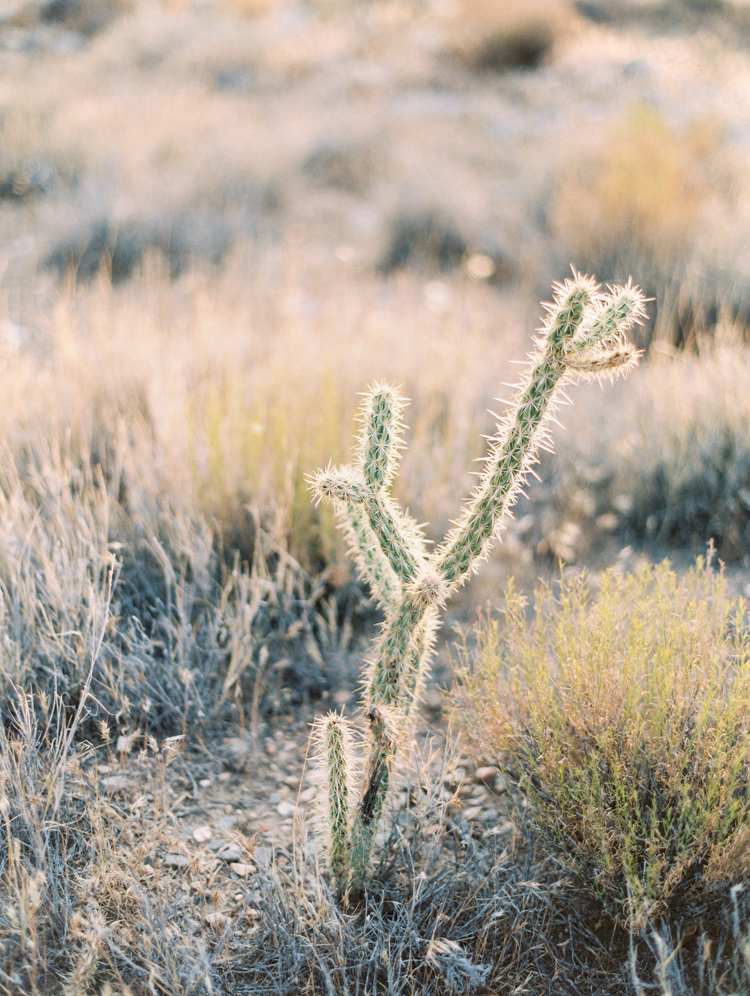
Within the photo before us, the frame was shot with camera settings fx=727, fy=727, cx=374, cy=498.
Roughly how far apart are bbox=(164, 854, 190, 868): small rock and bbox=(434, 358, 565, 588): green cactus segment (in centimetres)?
98

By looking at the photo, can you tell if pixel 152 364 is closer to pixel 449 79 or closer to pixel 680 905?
pixel 680 905

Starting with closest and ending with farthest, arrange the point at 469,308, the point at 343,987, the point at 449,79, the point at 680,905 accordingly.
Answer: the point at 343,987
the point at 680,905
the point at 469,308
the point at 449,79

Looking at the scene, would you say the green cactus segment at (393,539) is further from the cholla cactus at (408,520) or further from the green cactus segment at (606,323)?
the green cactus segment at (606,323)

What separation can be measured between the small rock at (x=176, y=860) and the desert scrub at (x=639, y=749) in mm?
829

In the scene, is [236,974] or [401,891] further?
[401,891]

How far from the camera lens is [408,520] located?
1.73 m

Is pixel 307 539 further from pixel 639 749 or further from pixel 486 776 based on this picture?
pixel 639 749

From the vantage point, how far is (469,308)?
5.65 meters

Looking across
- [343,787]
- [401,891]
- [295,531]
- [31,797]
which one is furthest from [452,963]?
[295,531]

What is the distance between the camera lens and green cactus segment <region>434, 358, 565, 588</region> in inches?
60.9

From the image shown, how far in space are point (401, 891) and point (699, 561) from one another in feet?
3.81

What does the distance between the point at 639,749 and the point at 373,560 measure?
789mm

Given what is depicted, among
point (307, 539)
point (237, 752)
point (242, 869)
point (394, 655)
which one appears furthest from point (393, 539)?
point (307, 539)

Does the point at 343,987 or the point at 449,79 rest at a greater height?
the point at 449,79
